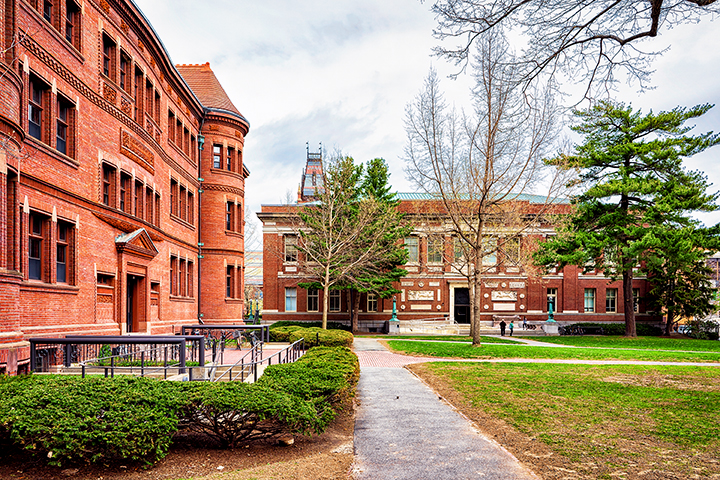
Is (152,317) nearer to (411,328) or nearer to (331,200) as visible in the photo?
(331,200)

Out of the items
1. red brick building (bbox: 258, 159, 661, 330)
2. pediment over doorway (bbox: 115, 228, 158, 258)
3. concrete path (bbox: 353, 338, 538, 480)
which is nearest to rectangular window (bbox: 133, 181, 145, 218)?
pediment over doorway (bbox: 115, 228, 158, 258)

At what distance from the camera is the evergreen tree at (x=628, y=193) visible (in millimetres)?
33750

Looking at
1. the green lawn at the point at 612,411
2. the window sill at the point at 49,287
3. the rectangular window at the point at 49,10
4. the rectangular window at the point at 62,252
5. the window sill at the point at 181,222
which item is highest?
the rectangular window at the point at 49,10

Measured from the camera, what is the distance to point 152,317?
71.4 feet

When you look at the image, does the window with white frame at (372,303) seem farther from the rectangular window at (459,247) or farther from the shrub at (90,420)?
the shrub at (90,420)

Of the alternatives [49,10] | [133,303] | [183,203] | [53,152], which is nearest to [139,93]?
[49,10]

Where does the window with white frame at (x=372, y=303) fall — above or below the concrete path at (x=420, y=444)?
below

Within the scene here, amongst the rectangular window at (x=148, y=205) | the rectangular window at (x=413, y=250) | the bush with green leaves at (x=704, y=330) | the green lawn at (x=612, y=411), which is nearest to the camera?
the green lawn at (x=612, y=411)

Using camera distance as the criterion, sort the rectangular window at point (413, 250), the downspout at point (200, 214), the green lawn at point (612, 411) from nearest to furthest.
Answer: the green lawn at point (612, 411) < the downspout at point (200, 214) < the rectangular window at point (413, 250)

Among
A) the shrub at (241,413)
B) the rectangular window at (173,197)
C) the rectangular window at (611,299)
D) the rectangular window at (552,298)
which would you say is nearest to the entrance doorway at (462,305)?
the rectangular window at (552,298)

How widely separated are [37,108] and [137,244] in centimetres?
684

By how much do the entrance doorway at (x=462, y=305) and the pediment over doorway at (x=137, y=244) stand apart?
104 ft

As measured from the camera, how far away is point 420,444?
718cm

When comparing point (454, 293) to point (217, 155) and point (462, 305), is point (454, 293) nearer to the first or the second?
point (462, 305)
